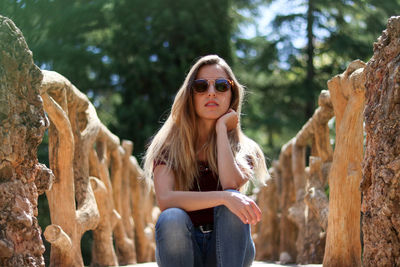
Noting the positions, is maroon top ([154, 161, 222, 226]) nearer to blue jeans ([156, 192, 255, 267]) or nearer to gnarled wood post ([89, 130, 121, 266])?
blue jeans ([156, 192, 255, 267])

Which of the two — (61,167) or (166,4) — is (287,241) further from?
(166,4)

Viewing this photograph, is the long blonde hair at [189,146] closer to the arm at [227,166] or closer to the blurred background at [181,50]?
the arm at [227,166]

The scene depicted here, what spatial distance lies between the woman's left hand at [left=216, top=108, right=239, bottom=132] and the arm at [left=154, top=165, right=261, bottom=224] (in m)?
0.39

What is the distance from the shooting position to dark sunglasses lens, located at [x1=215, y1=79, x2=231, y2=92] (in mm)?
2918

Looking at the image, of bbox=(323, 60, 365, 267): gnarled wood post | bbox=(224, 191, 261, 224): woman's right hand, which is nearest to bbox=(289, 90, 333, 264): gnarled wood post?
bbox=(323, 60, 365, 267): gnarled wood post

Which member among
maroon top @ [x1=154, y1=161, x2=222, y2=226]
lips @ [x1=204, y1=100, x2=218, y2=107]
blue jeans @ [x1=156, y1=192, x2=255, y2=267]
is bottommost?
blue jeans @ [x1=156, y1=192, x2=255, y2=267]

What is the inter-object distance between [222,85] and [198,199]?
724 millimetres

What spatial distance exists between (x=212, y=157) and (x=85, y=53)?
1065 cm

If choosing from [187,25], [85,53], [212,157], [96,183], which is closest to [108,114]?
[85,53]

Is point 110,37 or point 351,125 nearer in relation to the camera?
point 351,125

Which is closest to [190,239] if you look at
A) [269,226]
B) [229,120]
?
[229,120]

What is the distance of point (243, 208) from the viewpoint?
237cm

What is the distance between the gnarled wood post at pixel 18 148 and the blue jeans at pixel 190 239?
55 cm

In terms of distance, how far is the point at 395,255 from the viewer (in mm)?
2307
